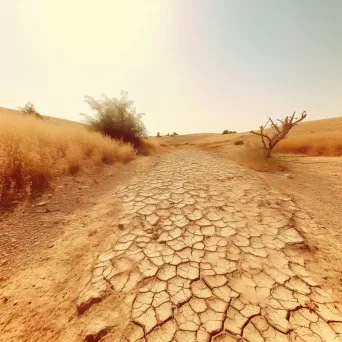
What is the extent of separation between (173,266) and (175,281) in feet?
0.66

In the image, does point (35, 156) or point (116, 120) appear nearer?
point (35, 156)

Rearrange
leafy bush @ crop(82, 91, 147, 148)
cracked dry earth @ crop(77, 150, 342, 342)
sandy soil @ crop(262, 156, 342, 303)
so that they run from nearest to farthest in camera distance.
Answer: cracked dry earth @ crop(77, 150, 342, 342) → sandy soil @ crop(262, 156, 342, 303) → leafy bush @ crop(82, 91, 147, 148)

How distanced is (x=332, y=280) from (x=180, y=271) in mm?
1522

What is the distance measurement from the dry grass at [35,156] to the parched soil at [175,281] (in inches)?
49.4

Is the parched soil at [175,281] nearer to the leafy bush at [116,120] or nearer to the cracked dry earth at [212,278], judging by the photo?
the cracked dry earth at [212,278]

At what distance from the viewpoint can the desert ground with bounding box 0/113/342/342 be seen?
5.04ft

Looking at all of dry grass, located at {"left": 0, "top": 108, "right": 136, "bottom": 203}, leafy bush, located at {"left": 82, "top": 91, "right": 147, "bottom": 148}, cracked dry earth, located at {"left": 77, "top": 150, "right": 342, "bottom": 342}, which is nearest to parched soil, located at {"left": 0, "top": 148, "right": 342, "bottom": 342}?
cracked dry earth, located at {"left": 77, "top": 150, "right": 342, "bottom": 342}

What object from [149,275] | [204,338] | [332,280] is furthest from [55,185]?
[332,280]

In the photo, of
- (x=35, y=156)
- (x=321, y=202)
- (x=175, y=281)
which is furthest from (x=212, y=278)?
(x=35, y=156)

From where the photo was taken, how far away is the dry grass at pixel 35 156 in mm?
3607

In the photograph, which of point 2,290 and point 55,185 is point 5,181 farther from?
point 2,290

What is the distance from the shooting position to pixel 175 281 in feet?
6.35

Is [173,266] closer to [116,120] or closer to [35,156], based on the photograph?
[35,156]

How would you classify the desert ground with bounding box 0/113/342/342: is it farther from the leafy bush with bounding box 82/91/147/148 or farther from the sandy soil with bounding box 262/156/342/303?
the leafy bush with bounding box 82/91/147/148
